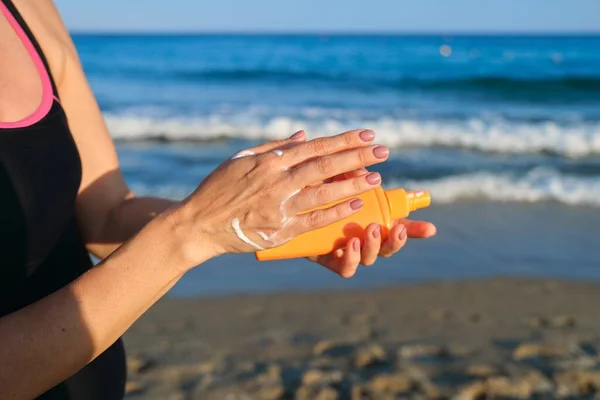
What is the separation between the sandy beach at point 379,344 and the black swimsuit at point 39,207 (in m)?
1.64

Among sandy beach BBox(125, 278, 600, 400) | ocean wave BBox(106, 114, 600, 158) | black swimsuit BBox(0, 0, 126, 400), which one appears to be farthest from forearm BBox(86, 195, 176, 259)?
ocean wave BBox(106, 114, 600, 158)

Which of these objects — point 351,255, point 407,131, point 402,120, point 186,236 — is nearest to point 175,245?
point 186,236

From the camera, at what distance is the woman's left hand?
1.38m

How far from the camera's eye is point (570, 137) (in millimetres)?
9227

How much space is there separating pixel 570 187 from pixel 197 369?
4.72 metres

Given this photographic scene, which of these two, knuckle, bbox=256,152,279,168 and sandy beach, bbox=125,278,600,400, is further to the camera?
sandy beach, bbox=125,278,600,400

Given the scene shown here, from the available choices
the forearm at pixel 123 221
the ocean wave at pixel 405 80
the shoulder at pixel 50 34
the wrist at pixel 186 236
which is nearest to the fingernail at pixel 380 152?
the wrist at pixel 186 236

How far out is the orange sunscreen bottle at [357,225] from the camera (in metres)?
1.36

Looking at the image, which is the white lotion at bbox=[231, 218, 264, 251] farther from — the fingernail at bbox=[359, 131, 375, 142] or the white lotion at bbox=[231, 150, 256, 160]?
the fingernail at bbox=[359, 131, 375, 142]

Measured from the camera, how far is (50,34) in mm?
1534

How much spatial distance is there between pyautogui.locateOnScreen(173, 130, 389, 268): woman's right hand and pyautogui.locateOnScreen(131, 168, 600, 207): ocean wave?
16.4 feet

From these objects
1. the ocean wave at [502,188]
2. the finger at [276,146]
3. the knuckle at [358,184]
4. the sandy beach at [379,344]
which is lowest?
the sandy beach at [379,344]

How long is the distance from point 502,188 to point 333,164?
224 inches

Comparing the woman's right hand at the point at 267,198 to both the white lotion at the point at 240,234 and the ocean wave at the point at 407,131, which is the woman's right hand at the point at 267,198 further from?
the ocean wave at the point at 407,131
